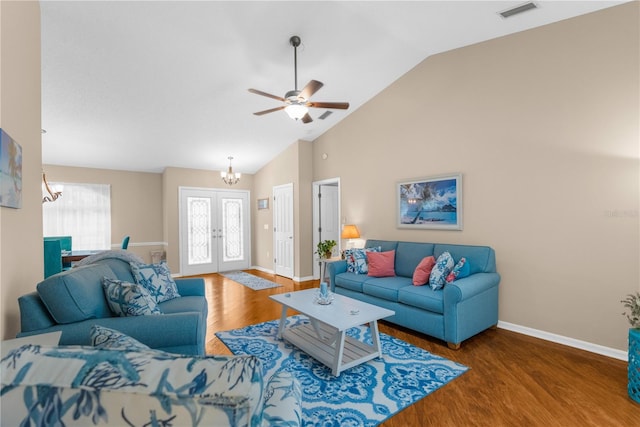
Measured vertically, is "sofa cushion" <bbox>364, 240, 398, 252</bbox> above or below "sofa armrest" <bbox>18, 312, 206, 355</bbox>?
above

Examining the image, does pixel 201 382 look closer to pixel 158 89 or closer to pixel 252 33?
pixel 252 33

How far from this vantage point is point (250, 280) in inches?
248

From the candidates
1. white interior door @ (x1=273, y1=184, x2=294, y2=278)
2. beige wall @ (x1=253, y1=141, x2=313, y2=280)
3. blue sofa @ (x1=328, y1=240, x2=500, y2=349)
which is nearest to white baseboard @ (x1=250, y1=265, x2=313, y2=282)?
beige wall @ (x1=253, y1=141, x2=313, y2=280)

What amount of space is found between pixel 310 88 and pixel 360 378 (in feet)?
8.71

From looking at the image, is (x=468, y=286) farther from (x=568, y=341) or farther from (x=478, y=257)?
(x=568, y=341)

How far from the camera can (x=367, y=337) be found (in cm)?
334

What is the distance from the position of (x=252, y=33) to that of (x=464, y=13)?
2214mm

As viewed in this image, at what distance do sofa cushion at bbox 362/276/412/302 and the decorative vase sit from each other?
1894 mm

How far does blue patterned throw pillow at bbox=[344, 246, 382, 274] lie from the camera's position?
14.0 feet

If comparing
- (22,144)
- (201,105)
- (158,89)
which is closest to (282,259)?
(201,105)

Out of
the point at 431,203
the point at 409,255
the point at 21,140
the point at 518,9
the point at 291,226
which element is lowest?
the point at 409,255

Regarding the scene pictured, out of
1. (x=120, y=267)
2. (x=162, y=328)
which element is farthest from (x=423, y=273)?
(x=120, y=267)

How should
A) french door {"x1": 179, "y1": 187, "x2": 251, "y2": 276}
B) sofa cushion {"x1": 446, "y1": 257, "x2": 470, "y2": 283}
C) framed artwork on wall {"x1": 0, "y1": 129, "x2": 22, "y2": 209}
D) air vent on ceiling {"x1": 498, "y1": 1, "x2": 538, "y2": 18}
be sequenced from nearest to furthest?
framed artwork on wall {"x1": 0, "y1": 129, "x2": 22, "y2": 209} < air vent on ceiling {"x1": 498, "y1": 1, "x2": 538, "y2": 18} < sofa cushion {"x1": 446, "y1": 257, "x2": 470, "y2": 283} < french door {"x1": 179, "y1": 187, "x2": 251, "y2": 276}

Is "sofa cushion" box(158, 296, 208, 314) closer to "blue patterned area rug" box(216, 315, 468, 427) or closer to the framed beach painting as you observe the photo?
"blue patterned area rug" box(216, 315, 468, 427)
